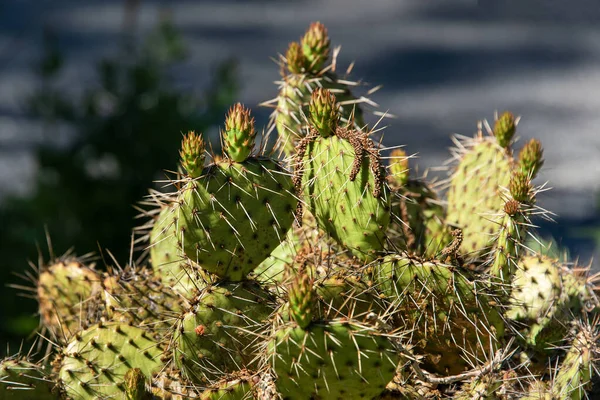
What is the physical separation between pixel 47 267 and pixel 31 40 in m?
5.61

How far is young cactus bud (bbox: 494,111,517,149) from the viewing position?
136cm

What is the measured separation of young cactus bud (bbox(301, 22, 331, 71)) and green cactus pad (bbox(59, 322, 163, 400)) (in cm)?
52

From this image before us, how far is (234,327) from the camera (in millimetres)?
1035

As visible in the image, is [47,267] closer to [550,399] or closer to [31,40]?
[550,399]

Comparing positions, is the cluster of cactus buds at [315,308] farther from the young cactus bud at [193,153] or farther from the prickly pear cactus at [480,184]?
the prickly pear cactus at [480,184]

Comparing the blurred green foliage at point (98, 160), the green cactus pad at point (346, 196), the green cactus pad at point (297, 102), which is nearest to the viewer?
the green cactus pad at point (346, 196)

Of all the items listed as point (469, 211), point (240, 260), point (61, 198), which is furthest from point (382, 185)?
point (61, 198)

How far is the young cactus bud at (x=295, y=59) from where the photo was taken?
1341mm

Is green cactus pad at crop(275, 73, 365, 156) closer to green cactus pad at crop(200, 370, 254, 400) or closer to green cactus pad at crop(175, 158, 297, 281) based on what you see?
green cactus pad at crop(175, 158, 297, 281)

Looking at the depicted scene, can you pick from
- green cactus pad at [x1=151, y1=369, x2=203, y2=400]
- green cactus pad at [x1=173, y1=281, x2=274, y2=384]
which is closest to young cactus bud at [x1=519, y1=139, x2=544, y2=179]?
green cactus pad at [x1=173, y1=281, x2=274, y2=384]

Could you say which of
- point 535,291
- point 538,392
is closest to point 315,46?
point 535,291

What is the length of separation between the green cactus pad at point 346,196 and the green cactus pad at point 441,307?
0.18ft

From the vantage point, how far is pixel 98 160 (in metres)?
3.57

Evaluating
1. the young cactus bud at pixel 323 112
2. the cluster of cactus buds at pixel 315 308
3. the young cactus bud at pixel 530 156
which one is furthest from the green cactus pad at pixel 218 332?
the young cactus bud at pixel 530 156
